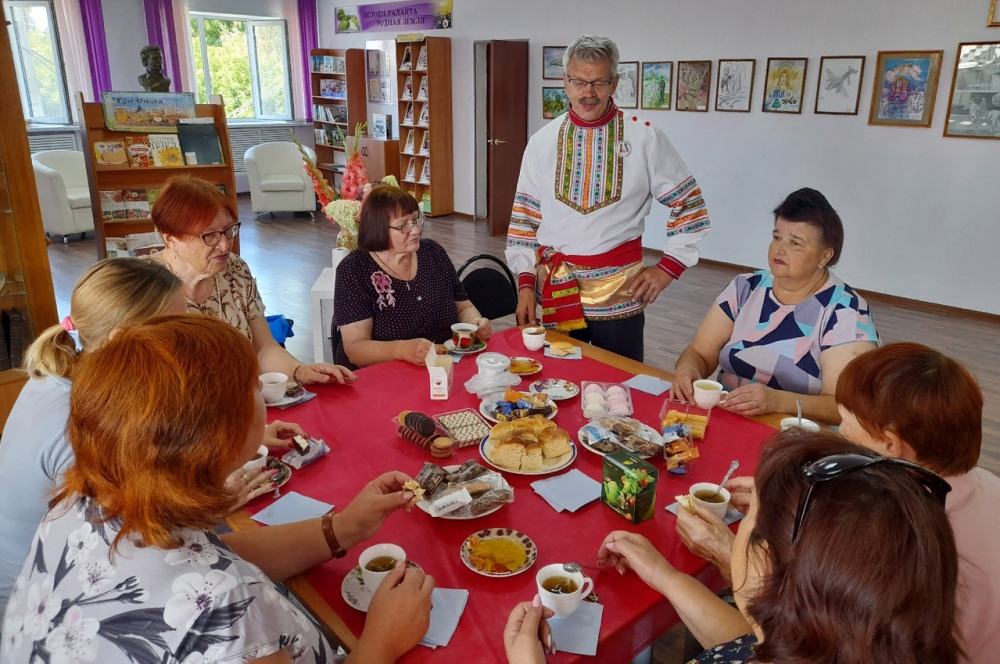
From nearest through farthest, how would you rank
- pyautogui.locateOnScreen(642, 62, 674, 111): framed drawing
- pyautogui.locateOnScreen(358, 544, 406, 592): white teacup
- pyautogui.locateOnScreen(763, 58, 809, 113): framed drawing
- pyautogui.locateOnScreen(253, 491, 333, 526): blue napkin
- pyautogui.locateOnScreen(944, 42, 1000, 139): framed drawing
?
pyautogui.locateOnScreen(358, 544, 406, 592): white teacup, pyautogui.locateOnScreen(253, 491, 333, 526): blue napkin, pyautogui.locateOnScreen(944, 42, 1000, 139): framed drawing, pyautogui.locateOnScreen(763, 58, 809, 113): framed drawing, pyautogui.locateOnScreen(642, 62, 674, 111): framed drawing

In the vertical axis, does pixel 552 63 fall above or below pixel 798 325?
above

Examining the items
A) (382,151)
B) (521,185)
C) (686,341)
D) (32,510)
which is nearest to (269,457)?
(32,510)

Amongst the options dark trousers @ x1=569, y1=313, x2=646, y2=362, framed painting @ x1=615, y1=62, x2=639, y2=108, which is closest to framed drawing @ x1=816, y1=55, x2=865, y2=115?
framed painting @ x1=615, y1=62, x2=639, y2=108

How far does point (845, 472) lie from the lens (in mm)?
806

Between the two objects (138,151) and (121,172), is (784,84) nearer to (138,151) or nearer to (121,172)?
(138,151)

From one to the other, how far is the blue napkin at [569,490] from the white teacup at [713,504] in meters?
0.21

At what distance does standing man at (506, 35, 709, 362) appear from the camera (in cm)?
265

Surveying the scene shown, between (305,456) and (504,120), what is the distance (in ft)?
22.5

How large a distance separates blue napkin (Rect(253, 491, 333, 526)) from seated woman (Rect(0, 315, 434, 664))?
459 mm

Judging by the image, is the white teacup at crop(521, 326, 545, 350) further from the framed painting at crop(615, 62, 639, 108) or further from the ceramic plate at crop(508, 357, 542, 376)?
the framed painting at crop(615, 62, 639, 108)

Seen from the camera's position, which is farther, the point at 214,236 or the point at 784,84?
the point at 784,84

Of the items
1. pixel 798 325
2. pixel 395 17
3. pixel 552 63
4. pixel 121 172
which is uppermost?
pixel 395 17

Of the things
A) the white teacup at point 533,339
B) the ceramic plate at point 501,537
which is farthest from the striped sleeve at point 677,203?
the ceramic plate at point 501,537

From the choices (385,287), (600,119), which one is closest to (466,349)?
(385,287)
